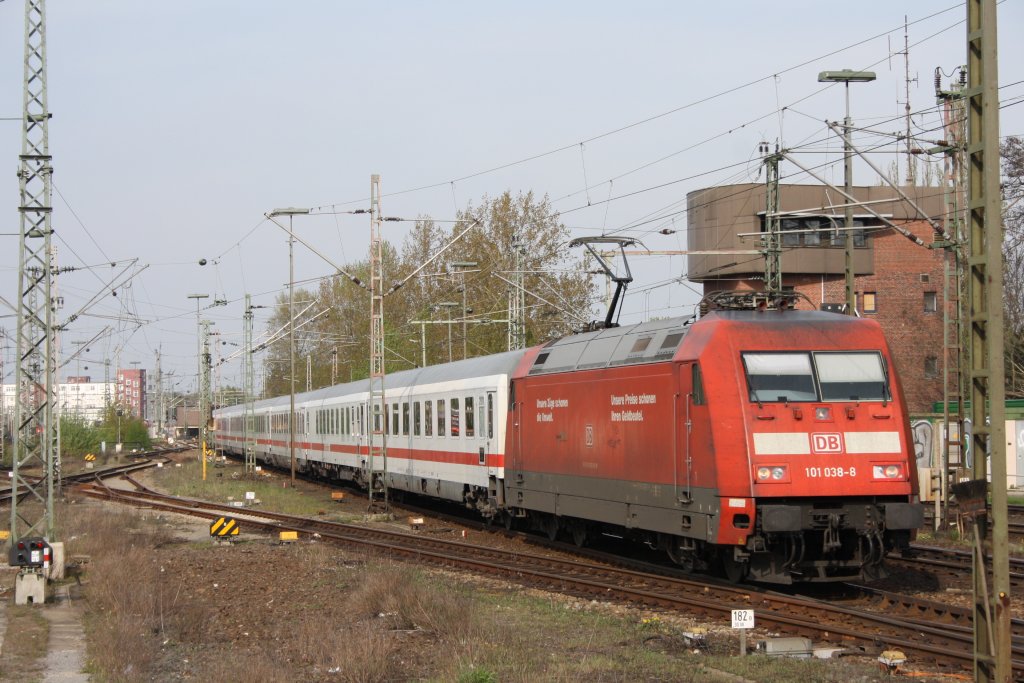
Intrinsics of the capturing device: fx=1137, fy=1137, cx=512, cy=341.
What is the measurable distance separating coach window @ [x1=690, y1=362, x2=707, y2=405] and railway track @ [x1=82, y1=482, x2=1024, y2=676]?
2.45 meters

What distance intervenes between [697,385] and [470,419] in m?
10.5

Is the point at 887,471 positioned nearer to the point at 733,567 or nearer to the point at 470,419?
the point at 733,567

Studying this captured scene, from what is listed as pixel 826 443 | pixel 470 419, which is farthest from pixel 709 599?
pixel 470 419

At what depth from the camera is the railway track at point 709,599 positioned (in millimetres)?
11289

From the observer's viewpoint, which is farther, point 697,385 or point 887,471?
point 697,385

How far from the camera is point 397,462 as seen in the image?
30.7m

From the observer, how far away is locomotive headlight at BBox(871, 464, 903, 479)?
45.5 ft

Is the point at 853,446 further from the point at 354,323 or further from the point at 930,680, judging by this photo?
the point at 354,323

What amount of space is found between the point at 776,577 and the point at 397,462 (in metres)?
17.8

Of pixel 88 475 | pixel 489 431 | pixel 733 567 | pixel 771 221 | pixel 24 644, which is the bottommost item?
pixel 88 475

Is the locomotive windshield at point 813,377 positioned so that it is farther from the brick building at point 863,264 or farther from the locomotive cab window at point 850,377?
the brick building at point 863,264

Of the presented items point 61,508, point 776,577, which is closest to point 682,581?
point 776,577

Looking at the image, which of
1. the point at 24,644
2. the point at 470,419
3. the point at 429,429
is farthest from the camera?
the point at 429,429

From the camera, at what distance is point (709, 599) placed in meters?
14.2
